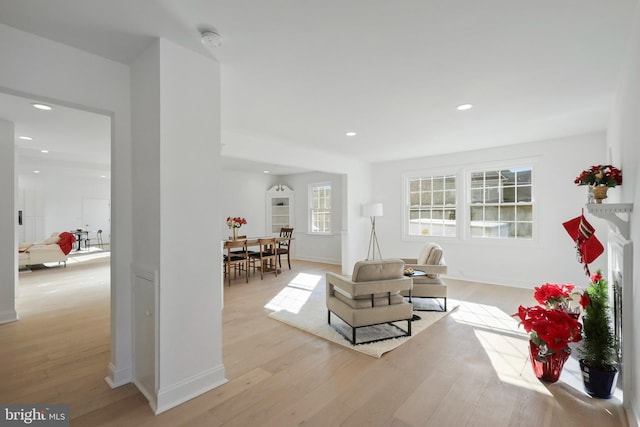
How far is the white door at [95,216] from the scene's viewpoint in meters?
10.6

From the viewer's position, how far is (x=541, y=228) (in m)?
5.05

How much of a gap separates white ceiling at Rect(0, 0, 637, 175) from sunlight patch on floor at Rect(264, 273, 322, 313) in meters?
2.65

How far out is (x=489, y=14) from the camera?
6.01ft

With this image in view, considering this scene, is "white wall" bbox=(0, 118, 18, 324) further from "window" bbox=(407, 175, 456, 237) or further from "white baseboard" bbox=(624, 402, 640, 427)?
"window" bbox=(407, 175, 456, 237)

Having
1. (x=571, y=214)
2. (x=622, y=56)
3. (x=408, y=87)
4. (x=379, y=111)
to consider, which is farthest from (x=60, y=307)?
(x=571, y=214)

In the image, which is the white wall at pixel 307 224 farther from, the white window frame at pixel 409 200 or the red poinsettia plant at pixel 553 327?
the red poinsettia plant at pixel 553 327

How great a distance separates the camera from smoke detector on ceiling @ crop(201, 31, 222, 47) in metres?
2.00

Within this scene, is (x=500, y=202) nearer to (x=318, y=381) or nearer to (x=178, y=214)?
(x=318, y=381)

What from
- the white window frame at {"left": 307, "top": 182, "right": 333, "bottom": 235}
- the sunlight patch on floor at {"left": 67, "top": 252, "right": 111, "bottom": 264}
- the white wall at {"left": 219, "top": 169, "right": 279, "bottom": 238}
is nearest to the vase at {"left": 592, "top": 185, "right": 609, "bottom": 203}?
the white window frame at {"left": 307, "top": 182, "right": 333, "bottom": 235}

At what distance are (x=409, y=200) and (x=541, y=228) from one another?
2.50 meters

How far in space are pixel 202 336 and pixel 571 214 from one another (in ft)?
18.7

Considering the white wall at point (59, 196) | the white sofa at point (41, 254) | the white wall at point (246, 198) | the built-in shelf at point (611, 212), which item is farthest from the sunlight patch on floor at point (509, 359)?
the white wall at point (59, 196)

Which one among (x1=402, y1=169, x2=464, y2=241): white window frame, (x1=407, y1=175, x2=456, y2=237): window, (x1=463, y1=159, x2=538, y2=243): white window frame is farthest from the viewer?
(x1=407, y1=175, x2=456, y2=237): window

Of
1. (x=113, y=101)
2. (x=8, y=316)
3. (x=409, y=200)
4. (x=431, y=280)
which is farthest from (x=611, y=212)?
(x=8, y=316)
